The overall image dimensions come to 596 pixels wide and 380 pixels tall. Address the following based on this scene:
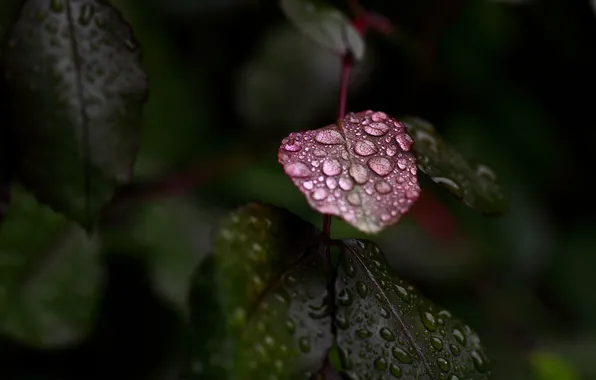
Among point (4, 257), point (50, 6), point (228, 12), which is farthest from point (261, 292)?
Result: point (228, 12)

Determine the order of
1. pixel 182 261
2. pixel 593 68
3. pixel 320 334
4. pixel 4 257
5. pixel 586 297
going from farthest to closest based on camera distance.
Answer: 1. pixel 586 297
2. pixel 593 68
3. pixel 182 261
4. pixel 4 257
5. pixel 320 334

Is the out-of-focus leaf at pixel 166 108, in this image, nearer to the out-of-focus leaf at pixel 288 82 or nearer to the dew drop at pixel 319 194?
the out-of-focus leaf at pixel 288 82

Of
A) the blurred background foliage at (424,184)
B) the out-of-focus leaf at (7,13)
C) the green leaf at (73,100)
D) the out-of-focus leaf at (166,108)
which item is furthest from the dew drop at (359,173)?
the out-of-focus leaf at (166,108)

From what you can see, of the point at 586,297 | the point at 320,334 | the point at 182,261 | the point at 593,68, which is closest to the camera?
the point at 320,334

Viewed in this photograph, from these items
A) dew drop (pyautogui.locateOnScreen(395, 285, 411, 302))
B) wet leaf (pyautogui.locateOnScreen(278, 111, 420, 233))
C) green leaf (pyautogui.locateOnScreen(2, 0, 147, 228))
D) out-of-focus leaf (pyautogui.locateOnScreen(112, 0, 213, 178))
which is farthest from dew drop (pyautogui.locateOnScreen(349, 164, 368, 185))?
out-of-focus leaf (pyautogui.locateOnScreen(112, 0, 213, 178))

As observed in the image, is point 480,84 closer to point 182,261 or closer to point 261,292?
point 182,261

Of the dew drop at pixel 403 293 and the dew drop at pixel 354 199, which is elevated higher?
the dew drop at pixel 354 199

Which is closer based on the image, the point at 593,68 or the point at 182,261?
the point at 182,261
